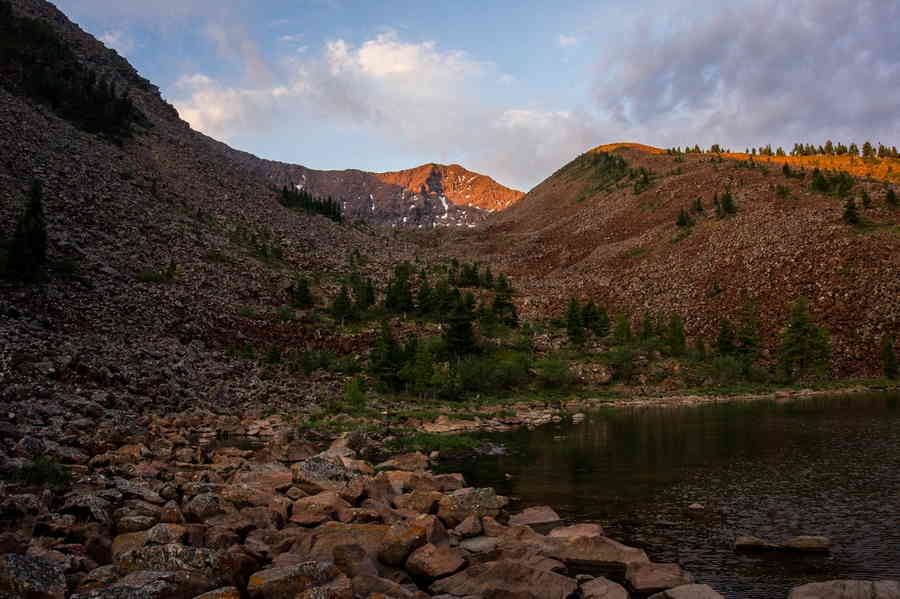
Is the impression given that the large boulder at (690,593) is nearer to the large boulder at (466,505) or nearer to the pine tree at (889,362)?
the large boulder at (466,505)

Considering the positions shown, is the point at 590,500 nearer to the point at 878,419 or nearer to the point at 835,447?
the point at 835,447

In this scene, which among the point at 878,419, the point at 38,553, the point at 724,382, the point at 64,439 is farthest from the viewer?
the point at 724,382

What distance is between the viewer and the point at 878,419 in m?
38.1

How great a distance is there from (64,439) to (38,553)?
11.9m

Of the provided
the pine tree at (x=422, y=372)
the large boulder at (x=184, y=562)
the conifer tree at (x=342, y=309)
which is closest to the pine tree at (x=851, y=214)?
the pine tree at (x=422, y=372)

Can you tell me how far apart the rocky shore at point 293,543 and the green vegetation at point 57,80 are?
287ft

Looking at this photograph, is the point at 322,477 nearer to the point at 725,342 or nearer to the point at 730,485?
the point at 730,485

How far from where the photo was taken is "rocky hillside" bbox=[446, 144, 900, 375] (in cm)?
7306

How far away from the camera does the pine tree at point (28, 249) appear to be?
37.7 m

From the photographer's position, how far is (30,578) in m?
8.77

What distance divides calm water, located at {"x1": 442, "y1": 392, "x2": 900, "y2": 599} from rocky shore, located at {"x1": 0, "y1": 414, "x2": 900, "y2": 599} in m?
1.73

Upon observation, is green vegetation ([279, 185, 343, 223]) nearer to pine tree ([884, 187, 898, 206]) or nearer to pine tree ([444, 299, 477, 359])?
pine tree ([444, 299, 477, 359])

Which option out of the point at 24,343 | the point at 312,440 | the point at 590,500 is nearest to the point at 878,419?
the point at 590,500

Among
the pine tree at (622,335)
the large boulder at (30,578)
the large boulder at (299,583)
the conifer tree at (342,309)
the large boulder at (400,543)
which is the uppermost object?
the conifer tree at (342,309)
